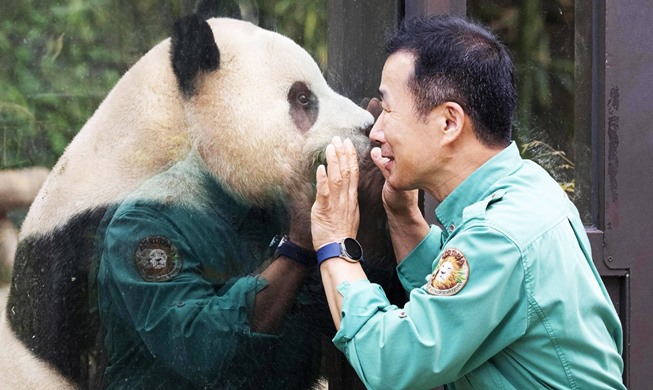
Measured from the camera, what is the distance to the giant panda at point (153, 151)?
2139 millimetres

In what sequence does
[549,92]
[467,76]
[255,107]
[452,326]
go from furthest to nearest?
1. [549,92]
2. [255,107]
3. [467,76]
4. [452,326]

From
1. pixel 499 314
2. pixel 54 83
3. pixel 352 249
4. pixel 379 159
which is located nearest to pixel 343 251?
pixel 352 249

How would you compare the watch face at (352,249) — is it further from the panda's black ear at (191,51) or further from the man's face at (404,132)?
the panda's black ear at (191,51)

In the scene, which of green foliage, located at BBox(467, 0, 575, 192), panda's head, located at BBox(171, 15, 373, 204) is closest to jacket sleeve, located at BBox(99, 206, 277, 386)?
panda's head, located at BBox(171, 15, 373, 204)

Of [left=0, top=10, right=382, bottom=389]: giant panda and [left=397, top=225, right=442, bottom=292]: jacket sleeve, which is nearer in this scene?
[left=0, top=10, right=382, bottom=389]: giant panda

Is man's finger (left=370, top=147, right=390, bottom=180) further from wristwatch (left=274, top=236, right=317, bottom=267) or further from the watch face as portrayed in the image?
wristwatch (left=274, top=236, right=317, bottom=267)

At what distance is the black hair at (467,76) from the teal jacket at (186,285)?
1.86ft

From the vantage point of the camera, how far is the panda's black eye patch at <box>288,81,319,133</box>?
7.68ft

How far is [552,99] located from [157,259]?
47.8 inches

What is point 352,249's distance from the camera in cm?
202

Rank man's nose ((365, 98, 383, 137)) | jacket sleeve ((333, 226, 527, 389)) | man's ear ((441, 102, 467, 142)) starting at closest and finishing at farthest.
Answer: jacket sleeve ((333, 226, 527, 389)) < man's ear ((441, 102, 467, 142)) < man's nose ((365, 98, 383, 137))

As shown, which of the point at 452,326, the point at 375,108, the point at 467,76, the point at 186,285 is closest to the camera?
the point at 452,326

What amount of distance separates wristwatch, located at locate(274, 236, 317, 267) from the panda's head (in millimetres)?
118

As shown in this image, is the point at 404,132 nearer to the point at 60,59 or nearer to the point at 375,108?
the point at 375,108
